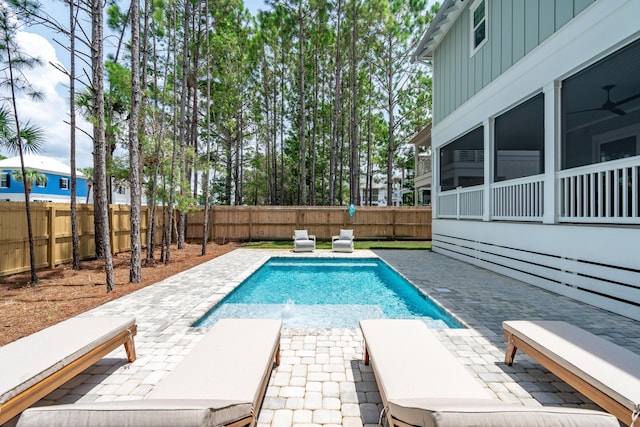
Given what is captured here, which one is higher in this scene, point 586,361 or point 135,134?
Answer: point 135,134

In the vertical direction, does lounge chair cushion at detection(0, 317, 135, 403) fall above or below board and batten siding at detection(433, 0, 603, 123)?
below

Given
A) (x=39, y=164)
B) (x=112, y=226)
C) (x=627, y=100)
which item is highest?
(x=39, y=164)

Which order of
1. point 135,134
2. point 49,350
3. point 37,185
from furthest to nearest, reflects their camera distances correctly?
point 37,185 < point 135,134 < point 49,350

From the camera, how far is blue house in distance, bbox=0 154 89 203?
20.9 meters

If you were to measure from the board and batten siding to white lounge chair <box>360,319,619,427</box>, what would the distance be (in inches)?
229

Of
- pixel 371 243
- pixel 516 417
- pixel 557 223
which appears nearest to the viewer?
pixel 516 417

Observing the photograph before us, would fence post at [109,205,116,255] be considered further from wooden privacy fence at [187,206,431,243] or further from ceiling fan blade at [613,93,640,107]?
ceiling fan blade at [613,93,640,107]

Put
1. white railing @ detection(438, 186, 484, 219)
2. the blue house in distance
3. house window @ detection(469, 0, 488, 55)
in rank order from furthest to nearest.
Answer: the blue house in distance → white railing @ detection(438, 186, 484, 219) → house window @ detection(469, 0, 488, 55)

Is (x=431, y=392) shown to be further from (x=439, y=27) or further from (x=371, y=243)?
(x=371, y=243)

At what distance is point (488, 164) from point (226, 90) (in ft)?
47.2

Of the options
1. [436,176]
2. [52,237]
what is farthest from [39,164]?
[436,176]

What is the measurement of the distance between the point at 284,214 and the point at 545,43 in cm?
1136

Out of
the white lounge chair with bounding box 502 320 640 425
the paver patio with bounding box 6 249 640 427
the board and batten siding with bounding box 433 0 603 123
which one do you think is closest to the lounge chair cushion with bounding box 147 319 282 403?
the paver patio with bounding box 6 249 640 427

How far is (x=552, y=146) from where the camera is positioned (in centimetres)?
568
